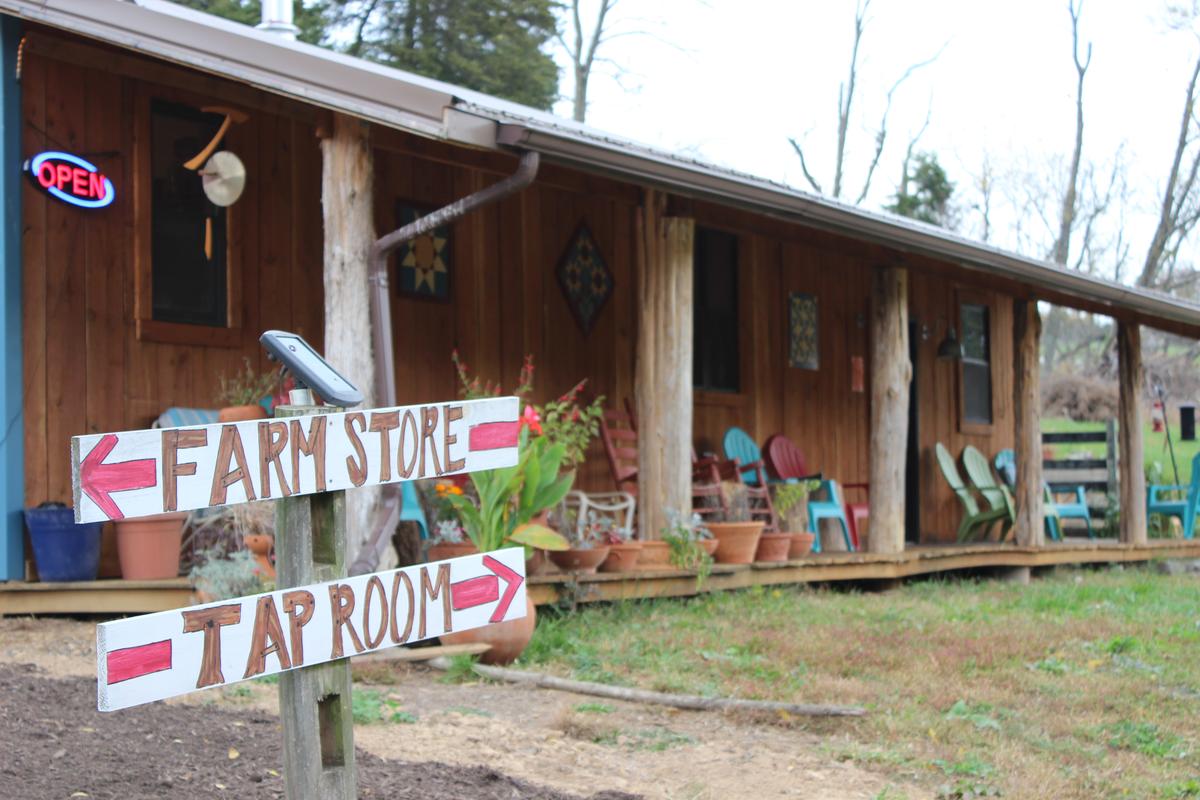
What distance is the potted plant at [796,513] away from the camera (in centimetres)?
920

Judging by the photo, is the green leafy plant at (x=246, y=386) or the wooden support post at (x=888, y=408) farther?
the wooden support post at (x=888, y=408)

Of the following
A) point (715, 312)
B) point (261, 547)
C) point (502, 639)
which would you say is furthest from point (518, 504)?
point (715, 312)

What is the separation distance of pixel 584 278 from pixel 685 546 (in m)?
2.53

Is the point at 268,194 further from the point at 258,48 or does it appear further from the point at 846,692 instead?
the point at 846,692

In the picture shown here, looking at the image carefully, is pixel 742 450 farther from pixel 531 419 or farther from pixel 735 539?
pixel 531 419

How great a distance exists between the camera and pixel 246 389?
7.57 metres

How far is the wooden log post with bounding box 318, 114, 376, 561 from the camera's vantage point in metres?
6.46

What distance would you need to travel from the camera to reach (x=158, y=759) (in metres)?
3.77

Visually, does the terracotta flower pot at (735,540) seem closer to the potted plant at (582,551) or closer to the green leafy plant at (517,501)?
the potted plant at (582,551)

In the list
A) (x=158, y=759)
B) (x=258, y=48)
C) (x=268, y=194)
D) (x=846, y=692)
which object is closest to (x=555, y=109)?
(x=268, y=194)

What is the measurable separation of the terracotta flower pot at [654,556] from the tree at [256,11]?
1175 centimetres

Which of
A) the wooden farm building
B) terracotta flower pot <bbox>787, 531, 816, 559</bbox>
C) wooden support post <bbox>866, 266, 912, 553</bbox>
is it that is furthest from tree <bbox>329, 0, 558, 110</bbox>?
terracotta flower pot <bbox>787, 531, 816, 559</bbox>

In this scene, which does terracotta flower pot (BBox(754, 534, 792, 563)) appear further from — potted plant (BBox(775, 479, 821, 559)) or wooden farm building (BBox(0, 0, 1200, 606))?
wooden farm building (BBox(0, 0, 1200, 606))

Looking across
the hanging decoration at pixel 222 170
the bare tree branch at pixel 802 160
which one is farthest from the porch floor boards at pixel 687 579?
the bare tree branch at pixel 802 160
